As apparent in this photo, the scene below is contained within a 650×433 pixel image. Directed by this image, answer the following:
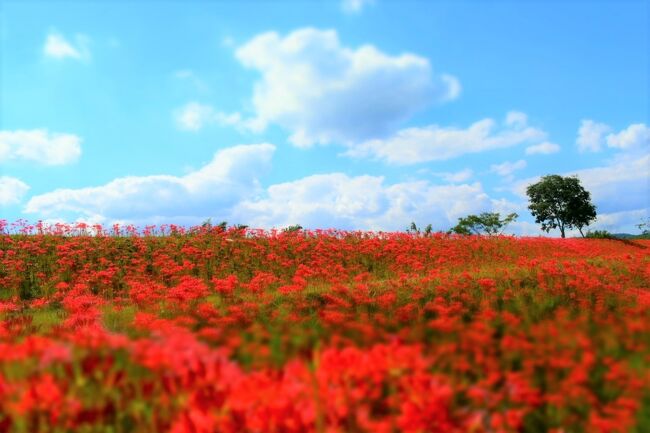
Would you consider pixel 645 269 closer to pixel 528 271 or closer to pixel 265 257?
pixel 528 271

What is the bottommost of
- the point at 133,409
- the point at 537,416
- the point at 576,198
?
the point at 537,416

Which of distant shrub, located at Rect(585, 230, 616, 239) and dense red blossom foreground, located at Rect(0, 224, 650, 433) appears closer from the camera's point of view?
dense red blossom foreground, located at Rect(0, 224, 650, 433)

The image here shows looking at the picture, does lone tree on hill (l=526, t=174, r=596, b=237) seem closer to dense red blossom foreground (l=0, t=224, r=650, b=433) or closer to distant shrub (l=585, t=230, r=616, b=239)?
distant shrub (l=585, t=230, r=616, b=239)

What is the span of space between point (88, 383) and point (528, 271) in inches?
464

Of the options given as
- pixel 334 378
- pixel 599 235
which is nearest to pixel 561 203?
pixel 599 235

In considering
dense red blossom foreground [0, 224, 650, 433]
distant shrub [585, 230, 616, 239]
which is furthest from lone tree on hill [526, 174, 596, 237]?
dense red blossom foreground [0, 224, 650, 433]

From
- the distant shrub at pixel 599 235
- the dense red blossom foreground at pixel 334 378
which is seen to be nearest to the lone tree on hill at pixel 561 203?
the distant shrub at pixel 599 235

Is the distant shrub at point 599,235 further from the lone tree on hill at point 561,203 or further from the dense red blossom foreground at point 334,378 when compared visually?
the dense red blossom foreground at point 334,378

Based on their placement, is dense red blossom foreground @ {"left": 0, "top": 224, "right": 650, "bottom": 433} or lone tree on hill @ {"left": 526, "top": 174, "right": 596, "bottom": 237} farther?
lone tree on hill @ {"left": 526, "top": 174, "right": 596, "bottom": 237}

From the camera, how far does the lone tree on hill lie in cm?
4766

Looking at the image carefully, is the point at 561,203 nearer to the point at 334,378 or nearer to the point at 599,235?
the point at 599,235

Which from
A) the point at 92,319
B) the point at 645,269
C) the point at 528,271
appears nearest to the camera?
the point at 92,319

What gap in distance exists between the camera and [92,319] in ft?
29.0

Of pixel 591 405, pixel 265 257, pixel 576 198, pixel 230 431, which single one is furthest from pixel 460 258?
pixel 576 198
